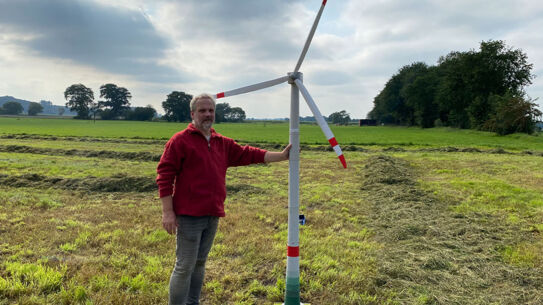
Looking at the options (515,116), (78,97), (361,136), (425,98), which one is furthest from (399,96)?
(78,97)

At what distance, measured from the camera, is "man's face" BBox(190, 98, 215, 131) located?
125 inches

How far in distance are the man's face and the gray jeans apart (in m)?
0.94

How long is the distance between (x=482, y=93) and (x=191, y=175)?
6247 cm

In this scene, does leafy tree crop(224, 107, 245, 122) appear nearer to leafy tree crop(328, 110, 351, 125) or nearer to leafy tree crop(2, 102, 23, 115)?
leafy tree crop(328, 110, 351, 125)

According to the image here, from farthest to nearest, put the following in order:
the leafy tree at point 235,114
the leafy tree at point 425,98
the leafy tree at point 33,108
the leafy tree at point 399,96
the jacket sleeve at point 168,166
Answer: the leafy tree at point 235,114 < the leafy tree at point 33,108 < the leafy tree at point 399,96 < the leafy tree at point 425,98 < the jacket sleeve at point 168,166

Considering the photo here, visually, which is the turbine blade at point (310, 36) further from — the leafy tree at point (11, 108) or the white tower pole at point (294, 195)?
the leafy tree at point (11, 108)

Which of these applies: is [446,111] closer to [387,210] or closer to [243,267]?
[387,210]

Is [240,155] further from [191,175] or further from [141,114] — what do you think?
[141,114]

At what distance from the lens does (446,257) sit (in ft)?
17.1

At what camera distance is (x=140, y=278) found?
4332 millimetres

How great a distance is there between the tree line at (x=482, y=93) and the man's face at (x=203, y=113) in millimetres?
46809

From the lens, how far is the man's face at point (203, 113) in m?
3.16

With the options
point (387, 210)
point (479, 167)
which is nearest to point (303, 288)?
point (387, 210)

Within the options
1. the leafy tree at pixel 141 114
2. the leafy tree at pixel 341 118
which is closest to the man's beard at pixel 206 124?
the leafy tree at pixel 141 114
